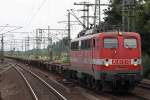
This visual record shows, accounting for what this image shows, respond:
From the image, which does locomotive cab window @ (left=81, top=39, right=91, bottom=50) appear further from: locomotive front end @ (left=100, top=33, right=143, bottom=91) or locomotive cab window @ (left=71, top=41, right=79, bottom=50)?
locomotive front end @ (left=100, top=33, right=143, bottom=91)

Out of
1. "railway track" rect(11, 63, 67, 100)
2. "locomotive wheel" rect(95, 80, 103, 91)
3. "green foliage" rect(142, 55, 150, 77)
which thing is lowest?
"railway track" rect(11, 63, 67, 100)

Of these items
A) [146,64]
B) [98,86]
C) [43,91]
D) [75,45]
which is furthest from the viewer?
[146,64]

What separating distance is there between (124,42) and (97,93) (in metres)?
2.98

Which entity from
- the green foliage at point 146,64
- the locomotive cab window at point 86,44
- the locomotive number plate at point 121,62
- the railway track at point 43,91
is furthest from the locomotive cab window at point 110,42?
the green foliage at point 146,64

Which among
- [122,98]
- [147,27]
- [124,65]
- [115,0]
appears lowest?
[122,98]

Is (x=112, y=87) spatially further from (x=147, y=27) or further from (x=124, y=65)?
(x=147, y=27)

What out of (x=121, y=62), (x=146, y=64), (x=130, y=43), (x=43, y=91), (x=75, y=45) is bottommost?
(x=43, y=91)

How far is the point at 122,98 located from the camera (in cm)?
2042

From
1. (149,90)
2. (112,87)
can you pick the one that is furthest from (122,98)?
(149,90)

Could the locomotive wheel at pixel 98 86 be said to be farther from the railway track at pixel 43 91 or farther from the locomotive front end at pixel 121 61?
the railway track at pixel 43 91

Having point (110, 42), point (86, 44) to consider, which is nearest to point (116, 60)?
point (110, 42)

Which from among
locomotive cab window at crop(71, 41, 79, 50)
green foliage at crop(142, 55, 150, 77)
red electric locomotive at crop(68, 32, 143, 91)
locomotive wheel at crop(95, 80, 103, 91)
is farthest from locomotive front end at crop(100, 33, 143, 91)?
green foliage at crop(142, 55, 150, 77)

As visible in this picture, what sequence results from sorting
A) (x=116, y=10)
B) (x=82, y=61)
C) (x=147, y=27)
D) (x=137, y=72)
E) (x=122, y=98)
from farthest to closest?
(x=116, y=10)
(x=147, y=27)
(x=82, y=61)
(x=137, y=72)
(x=122, y=98)

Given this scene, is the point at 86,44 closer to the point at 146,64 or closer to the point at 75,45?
the point at 75,45
